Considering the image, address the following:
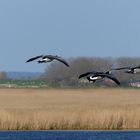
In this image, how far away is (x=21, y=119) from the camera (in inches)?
1398

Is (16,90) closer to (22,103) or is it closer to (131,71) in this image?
(22,103)

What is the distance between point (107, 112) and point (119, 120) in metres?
0.90

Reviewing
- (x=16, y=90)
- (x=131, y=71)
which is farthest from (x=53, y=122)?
(x=16, y=90)

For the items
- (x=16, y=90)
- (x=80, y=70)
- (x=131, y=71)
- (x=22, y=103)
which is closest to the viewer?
(x=131, y=71)

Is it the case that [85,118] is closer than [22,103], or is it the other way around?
[85,118]
